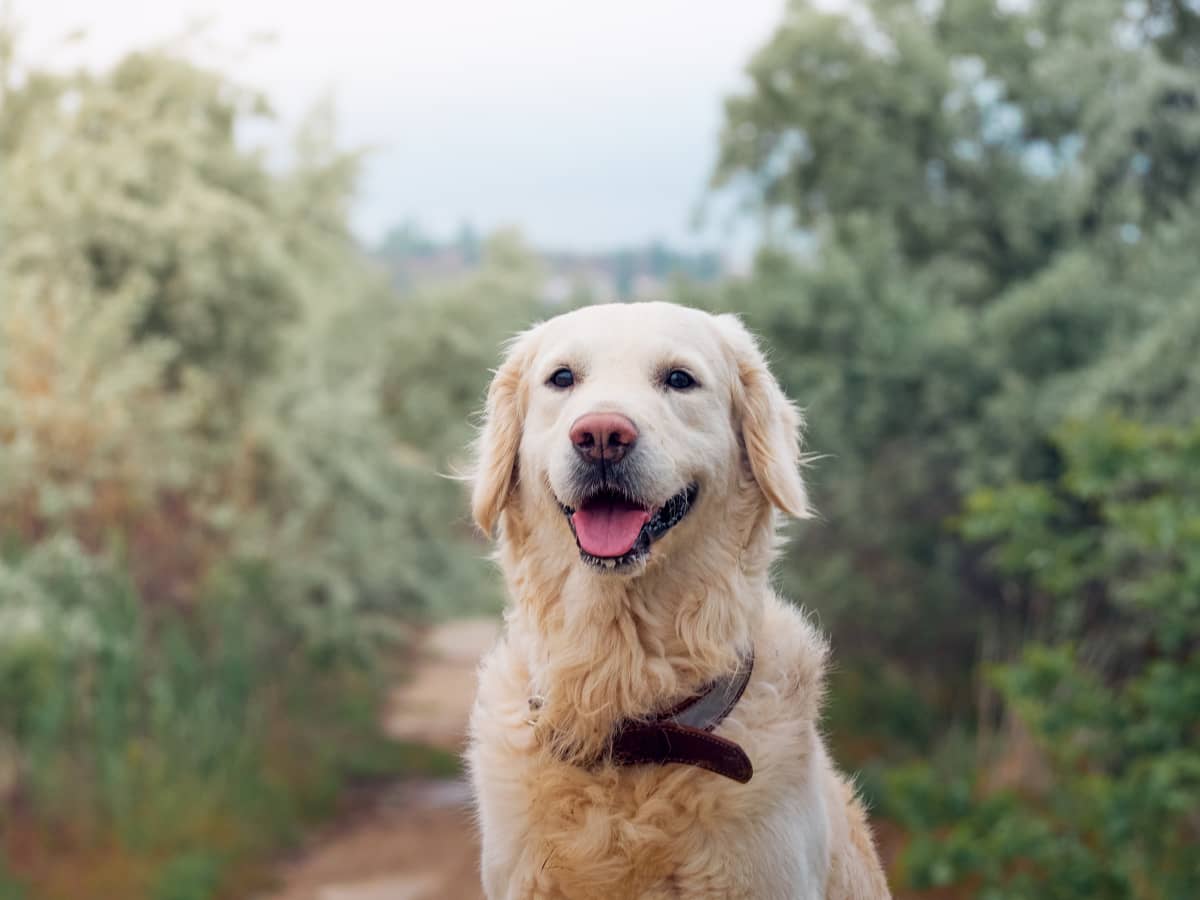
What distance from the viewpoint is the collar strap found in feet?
8.02

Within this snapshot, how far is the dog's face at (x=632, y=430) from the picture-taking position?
97.9 inches

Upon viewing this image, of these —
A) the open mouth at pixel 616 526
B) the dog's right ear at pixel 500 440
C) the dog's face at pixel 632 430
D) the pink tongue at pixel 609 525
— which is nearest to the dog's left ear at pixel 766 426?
the dog's face at pixel 632 430

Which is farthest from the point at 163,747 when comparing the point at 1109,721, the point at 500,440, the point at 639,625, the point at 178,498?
the point at 639,625

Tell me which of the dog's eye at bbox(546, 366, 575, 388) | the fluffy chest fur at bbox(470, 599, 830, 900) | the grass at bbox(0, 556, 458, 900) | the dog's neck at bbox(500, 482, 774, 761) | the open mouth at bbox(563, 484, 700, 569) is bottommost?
the grass at bbox(0, 556, 458, 900)

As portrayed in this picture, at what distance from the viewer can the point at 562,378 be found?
2.69 meters

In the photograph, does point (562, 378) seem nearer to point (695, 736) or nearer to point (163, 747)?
point (695, 736)

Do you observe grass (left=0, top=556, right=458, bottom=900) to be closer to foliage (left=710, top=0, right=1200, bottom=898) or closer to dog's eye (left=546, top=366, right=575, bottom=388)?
foliage (left=710, top=0, right=1200, bottom=898)

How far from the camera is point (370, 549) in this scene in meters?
12.0

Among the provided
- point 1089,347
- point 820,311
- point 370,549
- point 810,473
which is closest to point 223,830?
point 370,549

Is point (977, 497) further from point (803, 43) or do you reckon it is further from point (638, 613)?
point (803, 43)

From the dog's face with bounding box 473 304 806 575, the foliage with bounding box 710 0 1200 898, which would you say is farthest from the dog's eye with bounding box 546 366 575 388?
the foliage with bounding box 710 0 1200 898

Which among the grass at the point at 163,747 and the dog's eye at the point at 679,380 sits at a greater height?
the dog's eye at the point at 679,380

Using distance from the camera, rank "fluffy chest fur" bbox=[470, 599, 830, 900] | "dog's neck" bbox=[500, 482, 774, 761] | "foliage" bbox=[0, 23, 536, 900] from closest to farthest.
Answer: "fluffy chest fur" bbox=[470, 599, 830, 900] < "dog's neck" bbox=[500, 482, 774, 761] < "foliage" bbox=[0, 23, 536, 900]

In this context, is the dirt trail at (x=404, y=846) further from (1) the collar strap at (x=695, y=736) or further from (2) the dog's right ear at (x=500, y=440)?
Answer: (1) the collar strap at (x=695, y=736)
